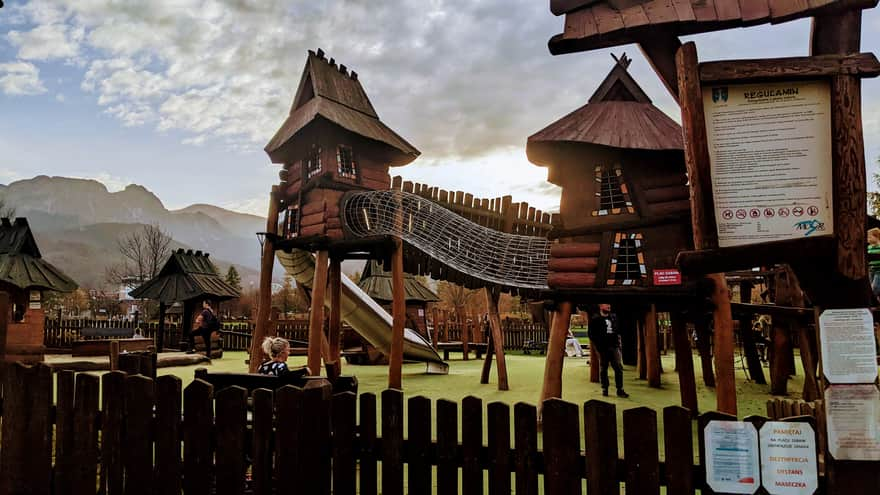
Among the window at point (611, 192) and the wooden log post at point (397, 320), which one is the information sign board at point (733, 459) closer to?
the window at point (611, 192)

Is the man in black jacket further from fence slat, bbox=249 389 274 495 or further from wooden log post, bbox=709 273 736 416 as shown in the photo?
fence slat, bbox=249 389 274 495

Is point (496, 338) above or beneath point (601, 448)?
beneath

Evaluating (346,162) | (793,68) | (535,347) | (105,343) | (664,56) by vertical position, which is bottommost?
(535,347)

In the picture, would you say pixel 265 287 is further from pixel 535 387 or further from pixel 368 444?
pixel 368 444

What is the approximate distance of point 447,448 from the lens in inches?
138

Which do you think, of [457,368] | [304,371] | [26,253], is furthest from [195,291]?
[304,371]

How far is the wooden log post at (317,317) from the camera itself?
10828 mm

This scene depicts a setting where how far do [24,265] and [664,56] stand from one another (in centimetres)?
1888

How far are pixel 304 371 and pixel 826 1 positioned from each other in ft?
16.3

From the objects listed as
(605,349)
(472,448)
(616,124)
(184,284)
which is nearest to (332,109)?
(616,124)

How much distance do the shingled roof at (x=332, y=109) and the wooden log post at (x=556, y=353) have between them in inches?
260

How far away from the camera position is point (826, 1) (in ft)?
10.3

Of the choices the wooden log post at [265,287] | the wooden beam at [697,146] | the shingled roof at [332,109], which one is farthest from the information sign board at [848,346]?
the wooden log post at [265,287]

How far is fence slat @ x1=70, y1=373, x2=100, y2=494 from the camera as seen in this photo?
13.9ft
